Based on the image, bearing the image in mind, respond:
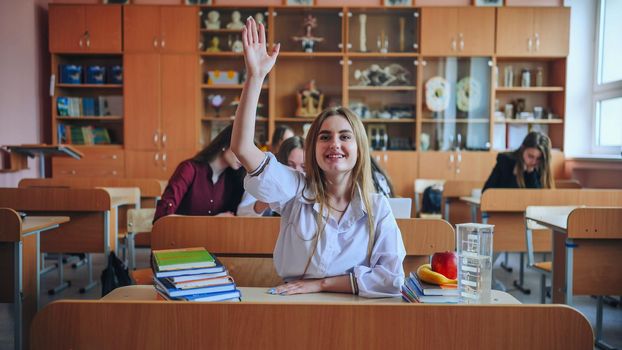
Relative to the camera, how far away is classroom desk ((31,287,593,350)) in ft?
3.02

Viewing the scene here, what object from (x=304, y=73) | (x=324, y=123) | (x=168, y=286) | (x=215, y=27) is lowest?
(x=168, y=286)

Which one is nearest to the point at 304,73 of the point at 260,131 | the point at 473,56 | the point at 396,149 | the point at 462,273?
the point at 260,131

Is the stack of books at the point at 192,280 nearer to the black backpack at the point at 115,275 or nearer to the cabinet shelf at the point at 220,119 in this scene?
the black backpack at the point at 115,275

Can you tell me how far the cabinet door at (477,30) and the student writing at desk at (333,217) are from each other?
186 inches

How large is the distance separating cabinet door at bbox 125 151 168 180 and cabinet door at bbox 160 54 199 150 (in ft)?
0.61

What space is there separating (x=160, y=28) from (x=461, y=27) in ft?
10.7

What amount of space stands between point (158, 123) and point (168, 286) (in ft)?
16.6

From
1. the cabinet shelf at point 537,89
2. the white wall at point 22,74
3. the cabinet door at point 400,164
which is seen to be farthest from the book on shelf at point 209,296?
the cabinet shelf at point 537,89

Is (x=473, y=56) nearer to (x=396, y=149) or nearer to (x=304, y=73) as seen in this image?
(x=396, y=149)

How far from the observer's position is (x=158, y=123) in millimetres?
6000

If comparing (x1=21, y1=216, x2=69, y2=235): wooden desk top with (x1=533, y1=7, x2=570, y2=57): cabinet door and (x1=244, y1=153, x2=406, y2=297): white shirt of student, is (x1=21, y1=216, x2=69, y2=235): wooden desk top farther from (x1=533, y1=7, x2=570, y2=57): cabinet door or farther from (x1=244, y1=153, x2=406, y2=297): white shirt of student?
(x1=533, y1=7, x2=570, y2=57): cabinet door

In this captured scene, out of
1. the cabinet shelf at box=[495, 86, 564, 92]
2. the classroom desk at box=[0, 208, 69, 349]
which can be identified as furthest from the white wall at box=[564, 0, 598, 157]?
the classroom desk at box=[0, 208, 69, 349]

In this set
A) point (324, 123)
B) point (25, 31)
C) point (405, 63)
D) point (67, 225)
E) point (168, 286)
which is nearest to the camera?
point (168, 286)

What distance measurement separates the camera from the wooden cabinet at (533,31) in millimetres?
5812
